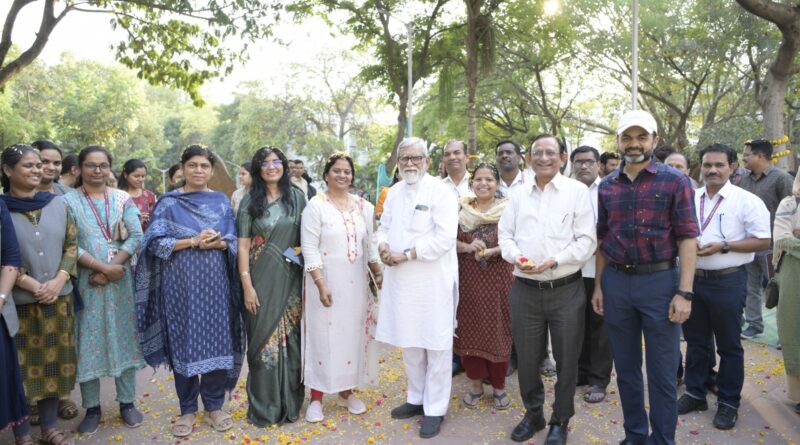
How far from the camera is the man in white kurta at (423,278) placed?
4.25m

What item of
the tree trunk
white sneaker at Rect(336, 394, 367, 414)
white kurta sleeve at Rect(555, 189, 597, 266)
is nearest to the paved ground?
A: white sneaker at Rect(336, 394, 367, 414)

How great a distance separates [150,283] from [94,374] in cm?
77

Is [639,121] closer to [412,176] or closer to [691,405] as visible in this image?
[412,176]

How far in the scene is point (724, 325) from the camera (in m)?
4.23

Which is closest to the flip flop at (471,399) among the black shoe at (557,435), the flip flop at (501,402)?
the flip flop at (501,402)

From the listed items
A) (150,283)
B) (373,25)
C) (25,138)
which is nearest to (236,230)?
(150,283)

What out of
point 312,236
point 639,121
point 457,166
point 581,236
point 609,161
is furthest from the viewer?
point 609,161

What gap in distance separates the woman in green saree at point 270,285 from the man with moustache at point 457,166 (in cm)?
154

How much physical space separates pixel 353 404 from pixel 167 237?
1.98m

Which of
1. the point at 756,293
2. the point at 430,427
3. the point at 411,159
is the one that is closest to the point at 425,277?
the point at 411,159

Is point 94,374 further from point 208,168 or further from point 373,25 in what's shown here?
point 373,25

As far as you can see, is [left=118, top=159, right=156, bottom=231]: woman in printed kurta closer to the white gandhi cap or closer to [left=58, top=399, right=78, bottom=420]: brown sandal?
[left=58, top=399, right=78, bottom=420]: brown sandal

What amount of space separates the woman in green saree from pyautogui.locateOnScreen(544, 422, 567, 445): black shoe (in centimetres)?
194

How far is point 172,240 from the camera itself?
13.5ft
